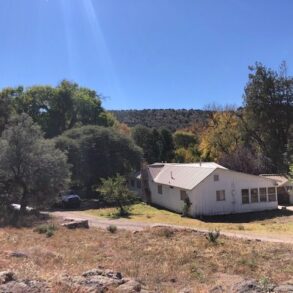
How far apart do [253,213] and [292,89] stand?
19.2 m

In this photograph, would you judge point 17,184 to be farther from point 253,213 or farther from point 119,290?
point 119,290

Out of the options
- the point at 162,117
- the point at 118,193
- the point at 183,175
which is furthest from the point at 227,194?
the point at 162,117

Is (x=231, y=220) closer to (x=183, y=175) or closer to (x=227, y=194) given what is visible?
(x=227, y=194)

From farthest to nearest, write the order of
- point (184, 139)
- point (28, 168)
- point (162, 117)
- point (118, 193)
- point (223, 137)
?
point (162, 117) → point (184, 139) → point (223, 137) → point (118, 193) → point (28, 168)

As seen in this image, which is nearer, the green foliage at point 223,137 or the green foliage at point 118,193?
the green foliage at point 118,193

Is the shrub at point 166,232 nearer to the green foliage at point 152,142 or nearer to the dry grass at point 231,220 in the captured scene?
the dry grass at point 231,220

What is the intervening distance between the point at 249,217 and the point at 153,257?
22932mm

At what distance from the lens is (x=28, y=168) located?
3198 centimetres

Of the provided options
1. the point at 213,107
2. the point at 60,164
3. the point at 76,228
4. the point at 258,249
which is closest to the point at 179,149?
the point at 213,107

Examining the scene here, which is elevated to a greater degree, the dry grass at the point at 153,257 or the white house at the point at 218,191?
the white house at the point at 218,191

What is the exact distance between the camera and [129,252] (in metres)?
16.6

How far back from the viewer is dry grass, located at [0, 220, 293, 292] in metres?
11.7

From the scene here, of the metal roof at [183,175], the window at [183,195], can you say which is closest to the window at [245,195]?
the metal roof at [183,175]

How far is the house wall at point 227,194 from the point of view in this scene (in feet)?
123
